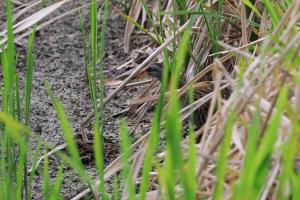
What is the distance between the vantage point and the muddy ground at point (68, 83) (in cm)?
160

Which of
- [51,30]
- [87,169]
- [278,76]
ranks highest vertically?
[51,30]

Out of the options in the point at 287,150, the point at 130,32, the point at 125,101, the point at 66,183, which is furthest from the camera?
the point at 130,32

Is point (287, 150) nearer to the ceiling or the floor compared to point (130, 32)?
nearer to the floor

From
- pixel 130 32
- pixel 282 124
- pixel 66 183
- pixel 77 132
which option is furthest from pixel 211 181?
pixel 130 32

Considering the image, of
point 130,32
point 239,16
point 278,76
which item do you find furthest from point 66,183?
point 130,32

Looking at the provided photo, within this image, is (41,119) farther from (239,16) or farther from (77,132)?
(239,16)

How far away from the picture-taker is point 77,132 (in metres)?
1.68

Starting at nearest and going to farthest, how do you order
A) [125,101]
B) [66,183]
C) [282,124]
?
[282,124] → [66,183] → [125,101]

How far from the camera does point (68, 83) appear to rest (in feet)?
6.44

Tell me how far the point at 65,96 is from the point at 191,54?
1.38 ft

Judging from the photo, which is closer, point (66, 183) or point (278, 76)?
point (278, 76)

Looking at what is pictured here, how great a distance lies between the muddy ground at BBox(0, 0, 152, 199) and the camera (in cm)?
160

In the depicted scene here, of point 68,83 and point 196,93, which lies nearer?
point 196,93

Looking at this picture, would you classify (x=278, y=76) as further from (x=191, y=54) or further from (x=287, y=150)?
(x=191, y=54)
